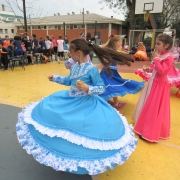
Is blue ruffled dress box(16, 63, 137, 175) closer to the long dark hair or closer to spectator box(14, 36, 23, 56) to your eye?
the long dark hair

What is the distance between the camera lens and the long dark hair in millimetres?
2139

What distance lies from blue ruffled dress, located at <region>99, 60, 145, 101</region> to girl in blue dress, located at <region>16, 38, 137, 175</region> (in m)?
1.73

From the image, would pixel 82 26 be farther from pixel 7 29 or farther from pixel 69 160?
pixel 69 160

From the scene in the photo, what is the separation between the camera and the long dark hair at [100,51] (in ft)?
7.02

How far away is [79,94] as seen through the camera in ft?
7.06

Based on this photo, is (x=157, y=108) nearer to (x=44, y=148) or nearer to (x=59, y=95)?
(x=59, y=95)

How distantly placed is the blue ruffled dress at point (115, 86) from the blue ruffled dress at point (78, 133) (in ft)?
5.76

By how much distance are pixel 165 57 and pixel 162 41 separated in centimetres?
24

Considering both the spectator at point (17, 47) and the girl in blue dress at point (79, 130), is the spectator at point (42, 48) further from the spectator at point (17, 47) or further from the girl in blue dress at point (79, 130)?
the girl in blue dress at point (79, 130)

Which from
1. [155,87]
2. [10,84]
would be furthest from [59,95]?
[10,84]

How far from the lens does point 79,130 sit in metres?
1.80

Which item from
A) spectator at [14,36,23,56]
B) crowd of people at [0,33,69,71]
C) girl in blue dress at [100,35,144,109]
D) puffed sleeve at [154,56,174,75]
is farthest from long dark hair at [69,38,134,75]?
spectator at [14,36,23,56]

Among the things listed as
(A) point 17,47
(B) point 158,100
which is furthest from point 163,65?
(A) point 17,47

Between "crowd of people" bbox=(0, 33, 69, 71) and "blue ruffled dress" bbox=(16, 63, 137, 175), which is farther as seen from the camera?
"crowd of people" bbox=(0, 33, 69, 71)
